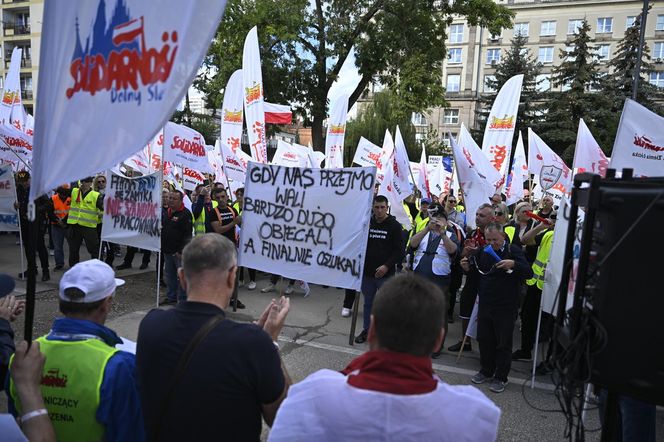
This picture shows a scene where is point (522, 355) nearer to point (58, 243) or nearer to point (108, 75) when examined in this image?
point (108, 75)

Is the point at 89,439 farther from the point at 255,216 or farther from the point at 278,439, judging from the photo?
the point at 255,216

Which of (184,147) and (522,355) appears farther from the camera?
(184,147)

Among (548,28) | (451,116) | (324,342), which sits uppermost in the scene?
(548,28)

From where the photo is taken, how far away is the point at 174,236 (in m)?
7.39

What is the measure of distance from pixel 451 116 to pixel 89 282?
6246cm

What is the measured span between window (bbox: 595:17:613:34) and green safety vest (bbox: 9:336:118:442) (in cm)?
6662

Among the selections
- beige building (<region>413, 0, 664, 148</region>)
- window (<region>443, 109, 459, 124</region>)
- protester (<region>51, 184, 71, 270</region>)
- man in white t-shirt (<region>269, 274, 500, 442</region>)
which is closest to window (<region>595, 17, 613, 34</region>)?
beige building (<region>413, 0, 664, 148</region>)

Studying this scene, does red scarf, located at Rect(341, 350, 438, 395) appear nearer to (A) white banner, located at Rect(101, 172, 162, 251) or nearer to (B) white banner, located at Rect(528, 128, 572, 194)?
(A) white banner, located at Rect(101, 172, 162, 251)

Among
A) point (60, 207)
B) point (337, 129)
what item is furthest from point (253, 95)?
point (60, 207)

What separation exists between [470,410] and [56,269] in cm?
1002

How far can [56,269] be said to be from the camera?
30.7ft

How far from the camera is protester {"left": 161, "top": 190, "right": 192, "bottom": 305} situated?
739cm

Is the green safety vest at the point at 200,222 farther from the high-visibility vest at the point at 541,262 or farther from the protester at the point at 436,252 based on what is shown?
the high-visibility vest at the point at 541,262

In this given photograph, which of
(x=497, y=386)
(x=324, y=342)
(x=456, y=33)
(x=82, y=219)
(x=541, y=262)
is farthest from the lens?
(x=456, y=33)
